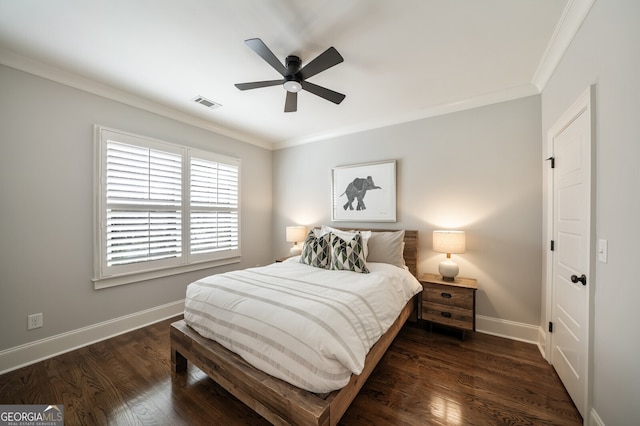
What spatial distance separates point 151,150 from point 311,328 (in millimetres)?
2989

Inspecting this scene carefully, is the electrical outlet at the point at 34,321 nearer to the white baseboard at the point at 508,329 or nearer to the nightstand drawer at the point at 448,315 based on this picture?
the nightstand drawer at the point at 448,315

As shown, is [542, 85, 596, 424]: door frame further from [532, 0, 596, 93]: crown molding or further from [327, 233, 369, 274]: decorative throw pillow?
[327, 233, 369, 274]: decorative throw pillow

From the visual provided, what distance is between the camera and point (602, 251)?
1372 millimetres

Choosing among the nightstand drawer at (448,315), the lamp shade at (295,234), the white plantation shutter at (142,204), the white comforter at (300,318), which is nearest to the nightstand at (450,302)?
the nightstand drawer at (448,315)

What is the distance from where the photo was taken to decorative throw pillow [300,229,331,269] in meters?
2.86

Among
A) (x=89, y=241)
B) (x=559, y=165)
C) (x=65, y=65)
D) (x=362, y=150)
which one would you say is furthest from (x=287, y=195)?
(x=559, y=165)

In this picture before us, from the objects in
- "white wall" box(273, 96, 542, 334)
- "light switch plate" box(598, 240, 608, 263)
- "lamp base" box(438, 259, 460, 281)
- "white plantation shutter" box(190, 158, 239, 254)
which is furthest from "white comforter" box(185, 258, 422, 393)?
"white plantation shutter" box(190, 158, 239, 254)

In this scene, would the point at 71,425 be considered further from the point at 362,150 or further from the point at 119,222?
the point at 362,150

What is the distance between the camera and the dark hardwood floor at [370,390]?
5.28 ft

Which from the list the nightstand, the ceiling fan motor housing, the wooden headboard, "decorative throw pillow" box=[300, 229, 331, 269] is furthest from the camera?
the wooden headboard

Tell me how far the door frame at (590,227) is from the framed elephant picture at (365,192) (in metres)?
1.57

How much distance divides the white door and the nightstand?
631mm

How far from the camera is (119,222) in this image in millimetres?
2715

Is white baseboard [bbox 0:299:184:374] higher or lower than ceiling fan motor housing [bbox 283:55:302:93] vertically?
lower
